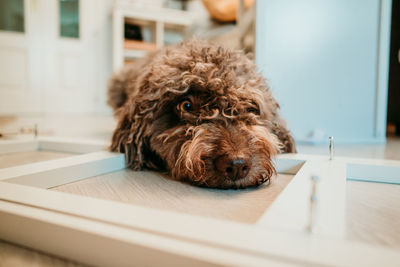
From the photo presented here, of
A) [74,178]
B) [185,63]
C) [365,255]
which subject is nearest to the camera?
[365,255]

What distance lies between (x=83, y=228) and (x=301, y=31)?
2.37 metres

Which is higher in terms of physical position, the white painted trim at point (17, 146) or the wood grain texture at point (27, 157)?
the white painted trim at point (17, 146)

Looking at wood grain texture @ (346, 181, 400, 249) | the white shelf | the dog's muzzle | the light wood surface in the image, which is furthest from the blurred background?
the white shelf

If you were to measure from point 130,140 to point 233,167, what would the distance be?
0.63 meters

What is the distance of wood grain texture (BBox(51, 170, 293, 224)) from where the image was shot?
1.00m

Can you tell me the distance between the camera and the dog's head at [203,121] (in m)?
1.23

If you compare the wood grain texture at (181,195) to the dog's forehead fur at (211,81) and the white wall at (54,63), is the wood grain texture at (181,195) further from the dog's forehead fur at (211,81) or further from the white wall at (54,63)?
the white wall at (54,63)

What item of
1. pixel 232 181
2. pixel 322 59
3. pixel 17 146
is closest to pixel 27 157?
pixel 17 146

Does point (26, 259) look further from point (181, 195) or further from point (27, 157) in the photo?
point (27, 157)

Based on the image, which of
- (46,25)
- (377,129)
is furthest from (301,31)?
(46,25)

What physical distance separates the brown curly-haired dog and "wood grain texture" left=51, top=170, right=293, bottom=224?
0.18ft

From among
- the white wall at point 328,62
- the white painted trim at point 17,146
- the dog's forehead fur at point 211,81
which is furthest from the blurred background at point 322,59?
the dog's forehead fur at point 211,81

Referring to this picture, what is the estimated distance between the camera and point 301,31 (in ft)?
8.53

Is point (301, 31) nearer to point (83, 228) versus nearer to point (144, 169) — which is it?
point (144, 169)
